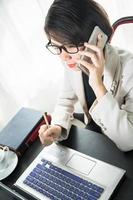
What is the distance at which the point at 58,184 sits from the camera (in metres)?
1.02

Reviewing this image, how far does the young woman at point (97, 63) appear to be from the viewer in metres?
1.02

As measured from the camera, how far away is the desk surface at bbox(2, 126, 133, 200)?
938mm

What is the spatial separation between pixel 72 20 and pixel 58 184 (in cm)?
55

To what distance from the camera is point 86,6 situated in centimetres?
105

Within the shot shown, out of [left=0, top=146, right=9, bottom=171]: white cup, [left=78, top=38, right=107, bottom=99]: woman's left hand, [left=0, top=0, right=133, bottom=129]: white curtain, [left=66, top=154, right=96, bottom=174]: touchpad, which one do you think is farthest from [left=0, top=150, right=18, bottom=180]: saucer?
[left=0, top=0, right=133, bottom=129]: white curtain

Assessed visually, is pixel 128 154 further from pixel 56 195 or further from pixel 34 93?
pixel 34 93

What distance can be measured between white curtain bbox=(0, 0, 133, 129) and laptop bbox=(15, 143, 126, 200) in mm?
761

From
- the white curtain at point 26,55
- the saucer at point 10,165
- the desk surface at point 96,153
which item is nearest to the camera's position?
the desk surface at point 96,153

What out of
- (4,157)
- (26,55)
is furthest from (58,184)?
(26,55)

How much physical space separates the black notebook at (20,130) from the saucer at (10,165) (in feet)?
0.08

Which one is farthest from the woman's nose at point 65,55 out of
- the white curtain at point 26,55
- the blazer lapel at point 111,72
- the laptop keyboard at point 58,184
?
the white curtain at point 26,55

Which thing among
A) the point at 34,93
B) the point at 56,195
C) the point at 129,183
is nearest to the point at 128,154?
the point at 129,183

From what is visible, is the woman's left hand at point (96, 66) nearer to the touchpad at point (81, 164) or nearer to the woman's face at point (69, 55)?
the woman's face at point (69, 55)

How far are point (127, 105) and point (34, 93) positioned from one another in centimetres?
99
